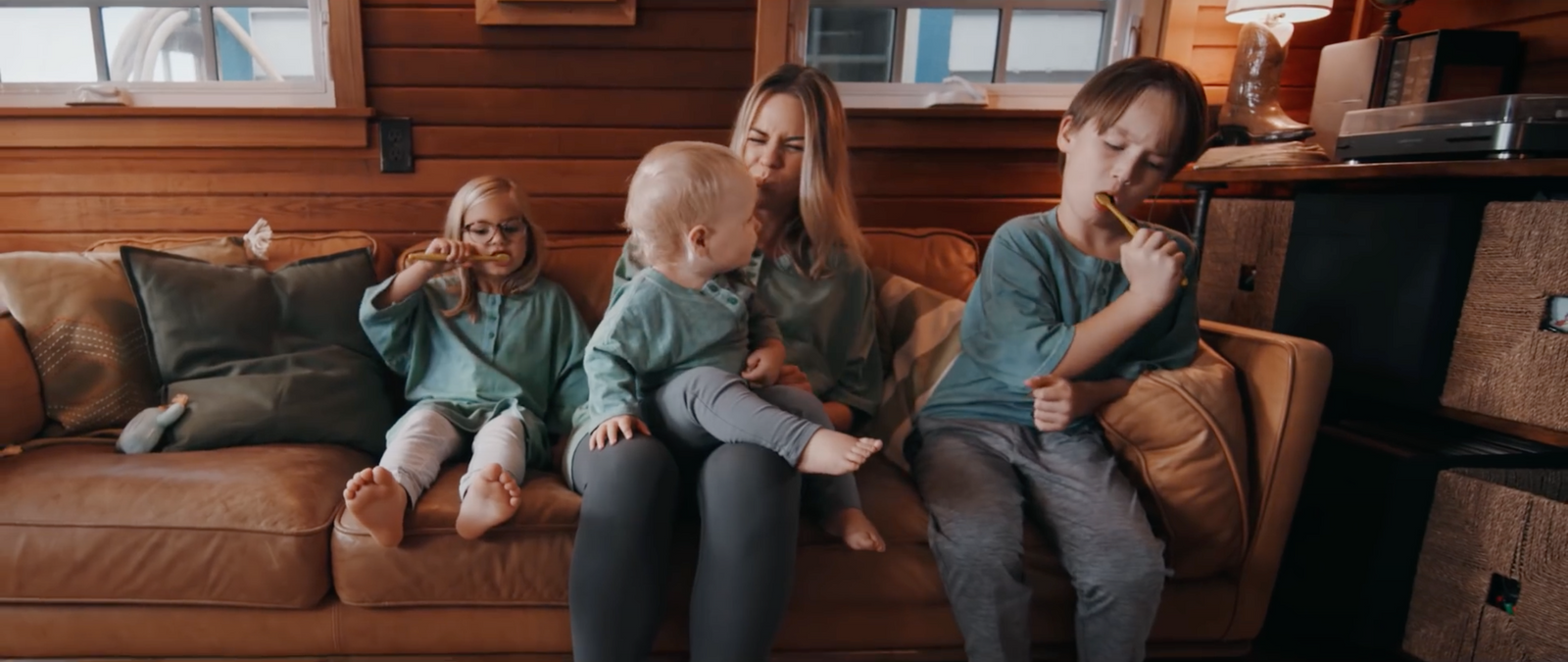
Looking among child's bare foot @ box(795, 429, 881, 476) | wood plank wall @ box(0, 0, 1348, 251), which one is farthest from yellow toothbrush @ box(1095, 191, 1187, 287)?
wood plank wall @ box(0, 0, 1348, 251)

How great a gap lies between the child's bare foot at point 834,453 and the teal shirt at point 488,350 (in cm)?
62

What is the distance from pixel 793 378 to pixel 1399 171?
3.85ft

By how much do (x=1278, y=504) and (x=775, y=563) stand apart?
2.77ft

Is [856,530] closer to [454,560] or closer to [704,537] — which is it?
[704,537]

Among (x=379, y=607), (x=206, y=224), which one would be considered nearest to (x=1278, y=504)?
(x=379, y=607)

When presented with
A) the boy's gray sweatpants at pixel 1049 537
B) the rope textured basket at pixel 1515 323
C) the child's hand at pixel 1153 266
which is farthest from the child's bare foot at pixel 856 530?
the rope textured basket at pixel 1515 323

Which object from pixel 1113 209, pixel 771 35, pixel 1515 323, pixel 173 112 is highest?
pixel 771 35

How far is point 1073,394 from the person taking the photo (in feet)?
4.04

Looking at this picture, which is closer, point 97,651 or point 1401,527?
point 97,651

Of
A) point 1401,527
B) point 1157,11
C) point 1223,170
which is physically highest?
point 1157,11

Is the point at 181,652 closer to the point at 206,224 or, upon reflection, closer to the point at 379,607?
the point at 379,607

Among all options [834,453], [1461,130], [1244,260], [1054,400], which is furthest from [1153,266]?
[1244,260]

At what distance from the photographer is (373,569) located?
115cm

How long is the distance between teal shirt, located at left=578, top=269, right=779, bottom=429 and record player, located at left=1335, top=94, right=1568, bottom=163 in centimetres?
129
